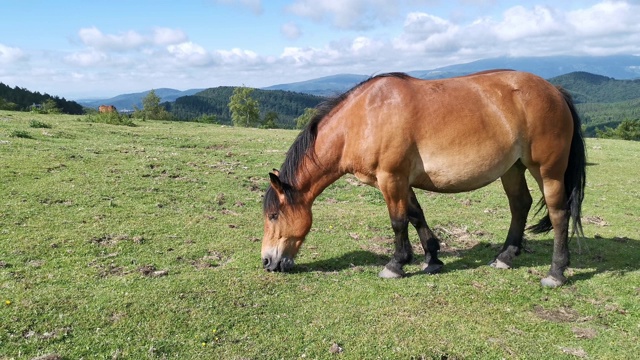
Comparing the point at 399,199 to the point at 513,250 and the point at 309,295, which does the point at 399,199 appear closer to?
the point at 309,295

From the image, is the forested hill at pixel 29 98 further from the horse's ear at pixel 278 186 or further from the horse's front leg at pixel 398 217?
the horse's front leg at pixel 398 217

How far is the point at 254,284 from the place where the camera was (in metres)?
5.27

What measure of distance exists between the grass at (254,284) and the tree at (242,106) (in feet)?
167

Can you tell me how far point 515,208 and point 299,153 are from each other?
3.44 meters

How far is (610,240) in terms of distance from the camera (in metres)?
7.59

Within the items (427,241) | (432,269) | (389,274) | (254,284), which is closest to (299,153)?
(254,284)

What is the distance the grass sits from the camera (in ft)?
13.4

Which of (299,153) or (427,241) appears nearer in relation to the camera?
(299,153)

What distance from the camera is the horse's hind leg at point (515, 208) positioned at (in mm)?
6387

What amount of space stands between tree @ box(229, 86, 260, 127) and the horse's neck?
5514 cm

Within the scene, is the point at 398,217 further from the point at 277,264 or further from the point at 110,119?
the point at 110,119

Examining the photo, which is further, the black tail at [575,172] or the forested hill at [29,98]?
the forested hill at [29,98]

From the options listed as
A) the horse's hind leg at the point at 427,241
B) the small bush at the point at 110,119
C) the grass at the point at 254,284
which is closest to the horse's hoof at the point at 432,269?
the horse's hind leg at the point at 427,241

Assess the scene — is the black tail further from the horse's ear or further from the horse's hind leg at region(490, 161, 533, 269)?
the horse's ear
